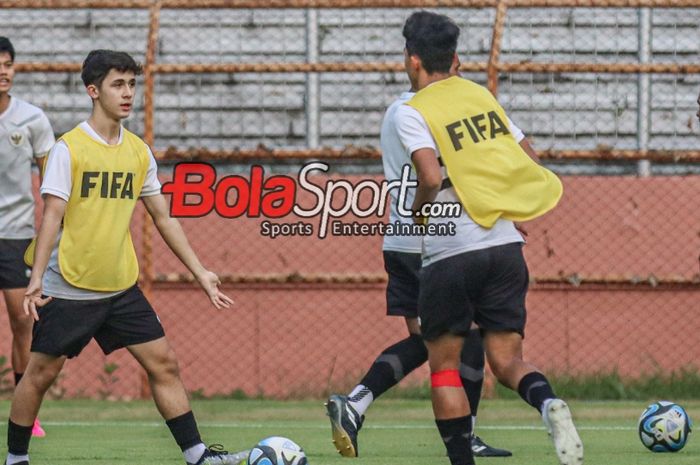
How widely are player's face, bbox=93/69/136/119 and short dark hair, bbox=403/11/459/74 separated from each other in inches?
55.4

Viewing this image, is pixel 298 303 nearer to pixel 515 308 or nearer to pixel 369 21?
pixel 369 21

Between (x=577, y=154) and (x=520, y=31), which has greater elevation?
(x=520, y=31)

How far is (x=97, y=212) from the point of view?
6.81 m

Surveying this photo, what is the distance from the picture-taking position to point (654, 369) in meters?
11.9

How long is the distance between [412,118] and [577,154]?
583 centimetres

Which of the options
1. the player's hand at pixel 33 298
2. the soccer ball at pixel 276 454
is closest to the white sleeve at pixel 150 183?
the player's hand at pixel 33 298

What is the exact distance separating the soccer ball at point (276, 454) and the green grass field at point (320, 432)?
1143 millimetres

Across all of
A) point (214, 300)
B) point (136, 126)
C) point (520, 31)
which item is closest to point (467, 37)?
point (520, 31)

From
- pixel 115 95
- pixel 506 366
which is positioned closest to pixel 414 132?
pixel 506 366

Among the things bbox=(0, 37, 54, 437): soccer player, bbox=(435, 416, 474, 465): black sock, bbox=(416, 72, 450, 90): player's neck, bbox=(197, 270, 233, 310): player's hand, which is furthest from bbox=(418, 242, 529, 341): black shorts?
bbox=(0, 37, 54, 437): soccer player

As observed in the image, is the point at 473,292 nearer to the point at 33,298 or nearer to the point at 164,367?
the point at 164,367

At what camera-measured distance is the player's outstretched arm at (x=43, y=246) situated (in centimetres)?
659

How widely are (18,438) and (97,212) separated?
110cm

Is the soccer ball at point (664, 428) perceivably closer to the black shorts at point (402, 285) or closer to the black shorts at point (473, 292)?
the black shorts at point (402, 285)
